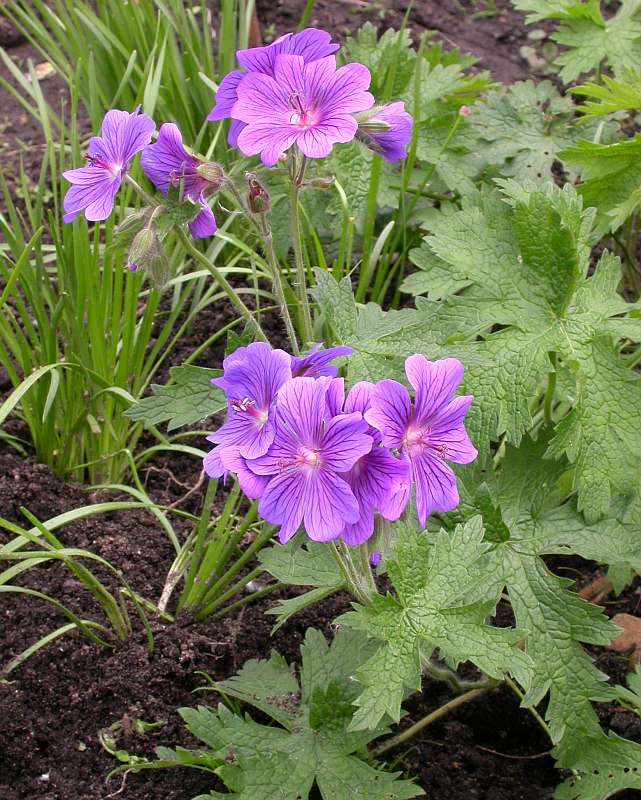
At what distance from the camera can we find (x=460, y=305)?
195 cm

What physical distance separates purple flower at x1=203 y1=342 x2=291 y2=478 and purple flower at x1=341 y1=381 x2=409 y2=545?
0.38 feet

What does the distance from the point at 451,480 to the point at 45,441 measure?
4.05ft

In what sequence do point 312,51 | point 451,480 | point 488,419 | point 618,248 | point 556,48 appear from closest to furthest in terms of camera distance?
point 451,480, point 312,51, point 488,419, point 618,248, point 556,48

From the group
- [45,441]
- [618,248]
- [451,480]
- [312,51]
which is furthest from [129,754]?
[618,248]

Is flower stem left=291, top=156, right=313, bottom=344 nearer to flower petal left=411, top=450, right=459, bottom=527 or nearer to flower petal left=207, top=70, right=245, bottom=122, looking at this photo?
flower petal left=207, top=70, right=245, bottom=122

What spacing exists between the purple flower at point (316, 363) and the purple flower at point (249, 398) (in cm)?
8

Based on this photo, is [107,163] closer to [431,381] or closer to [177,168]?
[177,168]

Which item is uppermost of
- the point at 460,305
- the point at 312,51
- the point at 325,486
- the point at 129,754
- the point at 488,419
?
the point at 312,51

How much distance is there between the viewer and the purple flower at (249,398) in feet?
4.32

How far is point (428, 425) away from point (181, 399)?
0.55 m

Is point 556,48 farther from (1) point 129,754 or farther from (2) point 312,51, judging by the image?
(1) point 129,754

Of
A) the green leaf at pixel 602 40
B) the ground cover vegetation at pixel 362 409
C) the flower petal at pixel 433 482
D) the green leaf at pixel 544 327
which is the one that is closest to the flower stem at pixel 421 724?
the ground cover vegetation at pixel 362 409

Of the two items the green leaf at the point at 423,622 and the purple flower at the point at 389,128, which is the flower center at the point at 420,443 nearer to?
the green leaf at the point at 423,622

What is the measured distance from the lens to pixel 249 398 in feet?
4.53
